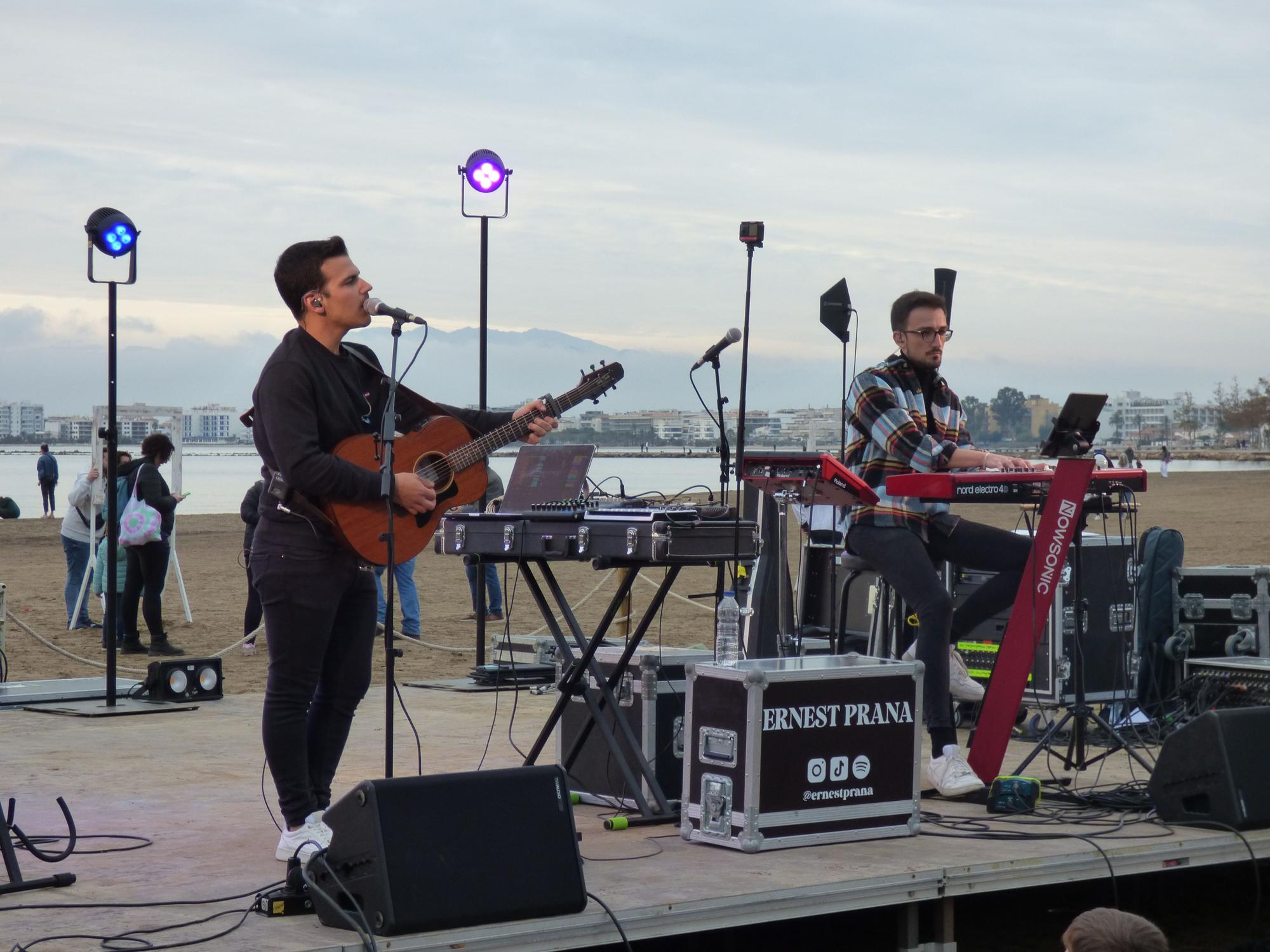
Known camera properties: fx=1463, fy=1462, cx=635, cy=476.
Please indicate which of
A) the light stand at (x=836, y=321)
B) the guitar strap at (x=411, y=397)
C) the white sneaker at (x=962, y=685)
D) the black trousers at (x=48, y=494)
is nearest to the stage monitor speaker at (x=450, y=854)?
the guitar strap at (x=411, y=397)

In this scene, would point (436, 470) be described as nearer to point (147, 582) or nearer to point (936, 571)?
point (936, 571)

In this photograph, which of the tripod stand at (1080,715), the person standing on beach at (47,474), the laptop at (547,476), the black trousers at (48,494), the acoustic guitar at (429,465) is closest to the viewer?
the acoustic guitar at (429,465)

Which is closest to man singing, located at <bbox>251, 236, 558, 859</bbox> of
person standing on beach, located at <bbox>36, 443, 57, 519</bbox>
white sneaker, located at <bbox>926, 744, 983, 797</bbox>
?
white sneaker, located at <bbox>926, 744, 983, 797</bbox>

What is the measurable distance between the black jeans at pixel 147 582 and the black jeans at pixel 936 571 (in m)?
7.05

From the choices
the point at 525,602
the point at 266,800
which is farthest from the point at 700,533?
the point at 525,602

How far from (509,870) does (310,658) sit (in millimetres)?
829

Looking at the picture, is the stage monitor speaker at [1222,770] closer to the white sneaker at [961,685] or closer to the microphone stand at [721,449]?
the white sneaker at [961,685]

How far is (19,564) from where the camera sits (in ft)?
65.9

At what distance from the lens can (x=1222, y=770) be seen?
454cm

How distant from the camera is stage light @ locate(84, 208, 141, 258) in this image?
7.19 m

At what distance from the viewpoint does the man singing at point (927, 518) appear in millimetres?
4977

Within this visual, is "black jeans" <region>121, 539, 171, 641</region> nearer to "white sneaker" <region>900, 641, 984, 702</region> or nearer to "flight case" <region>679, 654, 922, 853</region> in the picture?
"white sneaker" <region>900, 641, 984, 702</region>

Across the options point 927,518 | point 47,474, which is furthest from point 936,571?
point 47,474

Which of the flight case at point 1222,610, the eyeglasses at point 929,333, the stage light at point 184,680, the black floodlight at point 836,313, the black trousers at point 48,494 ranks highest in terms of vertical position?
the black floodlight at point 836,313
